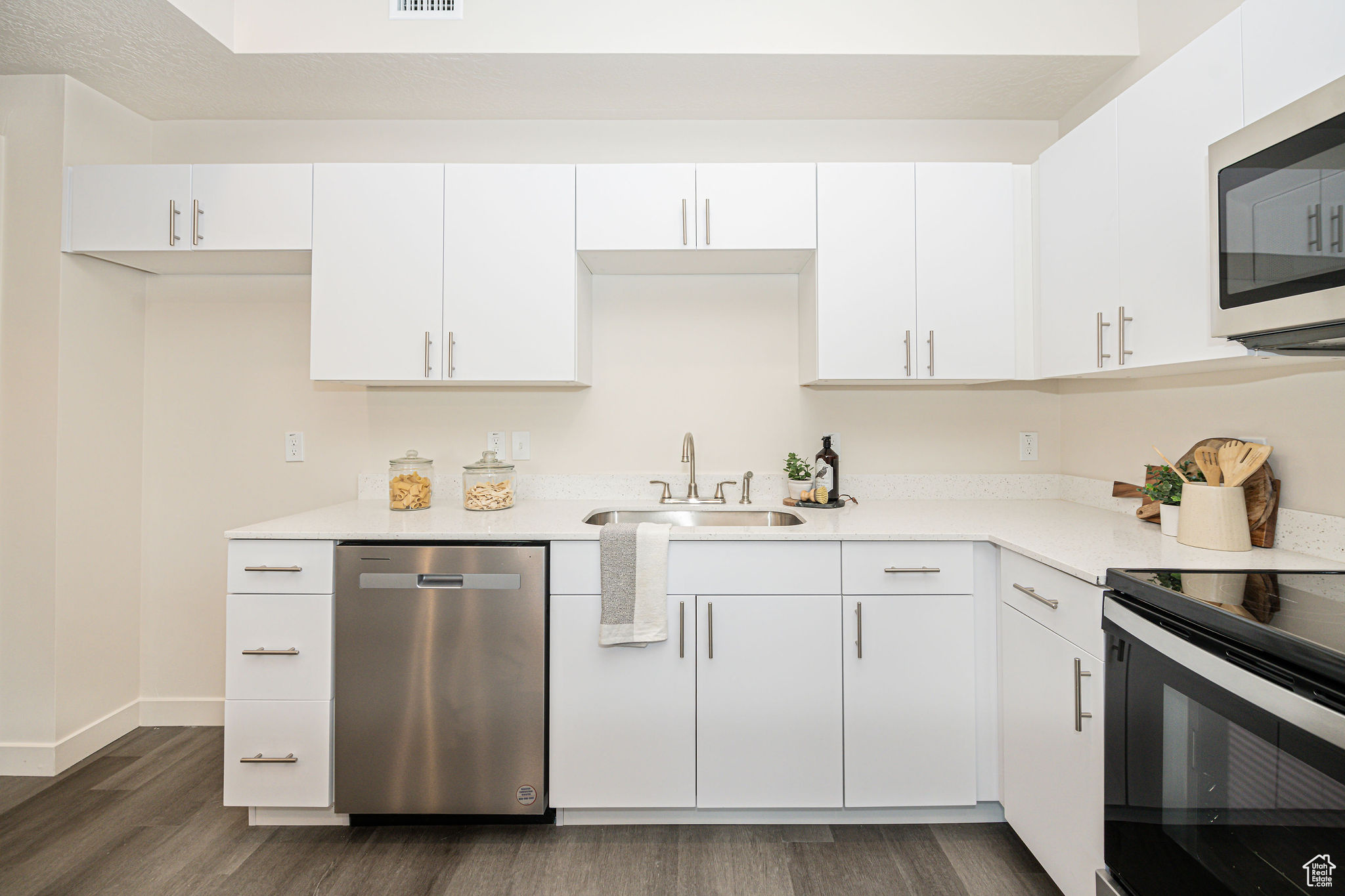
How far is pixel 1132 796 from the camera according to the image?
1.25m

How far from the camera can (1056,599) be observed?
5.15ft

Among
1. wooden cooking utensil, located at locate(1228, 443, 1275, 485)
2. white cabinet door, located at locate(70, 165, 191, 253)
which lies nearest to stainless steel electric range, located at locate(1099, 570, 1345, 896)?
wooden cooking utensil, located at locate(1228, 443, 1275, 485)

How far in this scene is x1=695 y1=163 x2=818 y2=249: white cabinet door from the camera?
2264 mm

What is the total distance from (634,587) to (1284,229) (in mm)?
1599

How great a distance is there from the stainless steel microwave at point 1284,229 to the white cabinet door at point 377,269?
211 centimetres

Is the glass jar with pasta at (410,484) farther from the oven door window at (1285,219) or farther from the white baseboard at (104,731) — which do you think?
the oven door window at (1285,219)

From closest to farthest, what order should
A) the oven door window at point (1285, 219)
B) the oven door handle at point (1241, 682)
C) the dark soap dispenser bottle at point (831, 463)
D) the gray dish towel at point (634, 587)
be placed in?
the oven door handle at point (1241, 682) < the oven door window at point (1285, 219) < the gray dish towel at point (634, 587) < the dark soap dispenser bottle at point (831, 463)

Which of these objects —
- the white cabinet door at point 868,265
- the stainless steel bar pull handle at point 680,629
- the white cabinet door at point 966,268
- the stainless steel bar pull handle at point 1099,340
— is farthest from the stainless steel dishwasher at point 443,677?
the stainless steel bar pull handle at point 1099,340

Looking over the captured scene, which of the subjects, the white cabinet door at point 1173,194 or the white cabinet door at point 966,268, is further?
the white cabinet door at point 966,268

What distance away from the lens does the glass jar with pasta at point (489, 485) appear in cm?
236

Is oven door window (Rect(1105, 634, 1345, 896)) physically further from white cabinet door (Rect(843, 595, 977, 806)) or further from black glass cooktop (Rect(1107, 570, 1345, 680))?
white cabinet door (Rect(843, 595, 977, 806))

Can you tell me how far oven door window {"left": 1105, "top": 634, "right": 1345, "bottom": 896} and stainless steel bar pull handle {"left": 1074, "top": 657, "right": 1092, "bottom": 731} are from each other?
11 centimetres

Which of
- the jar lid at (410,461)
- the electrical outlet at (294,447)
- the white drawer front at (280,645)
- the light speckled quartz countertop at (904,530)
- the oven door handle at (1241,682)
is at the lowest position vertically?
the white drawer front at (280,645)

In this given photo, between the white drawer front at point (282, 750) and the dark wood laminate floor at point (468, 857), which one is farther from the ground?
the white drawer front at point (282, 750)
